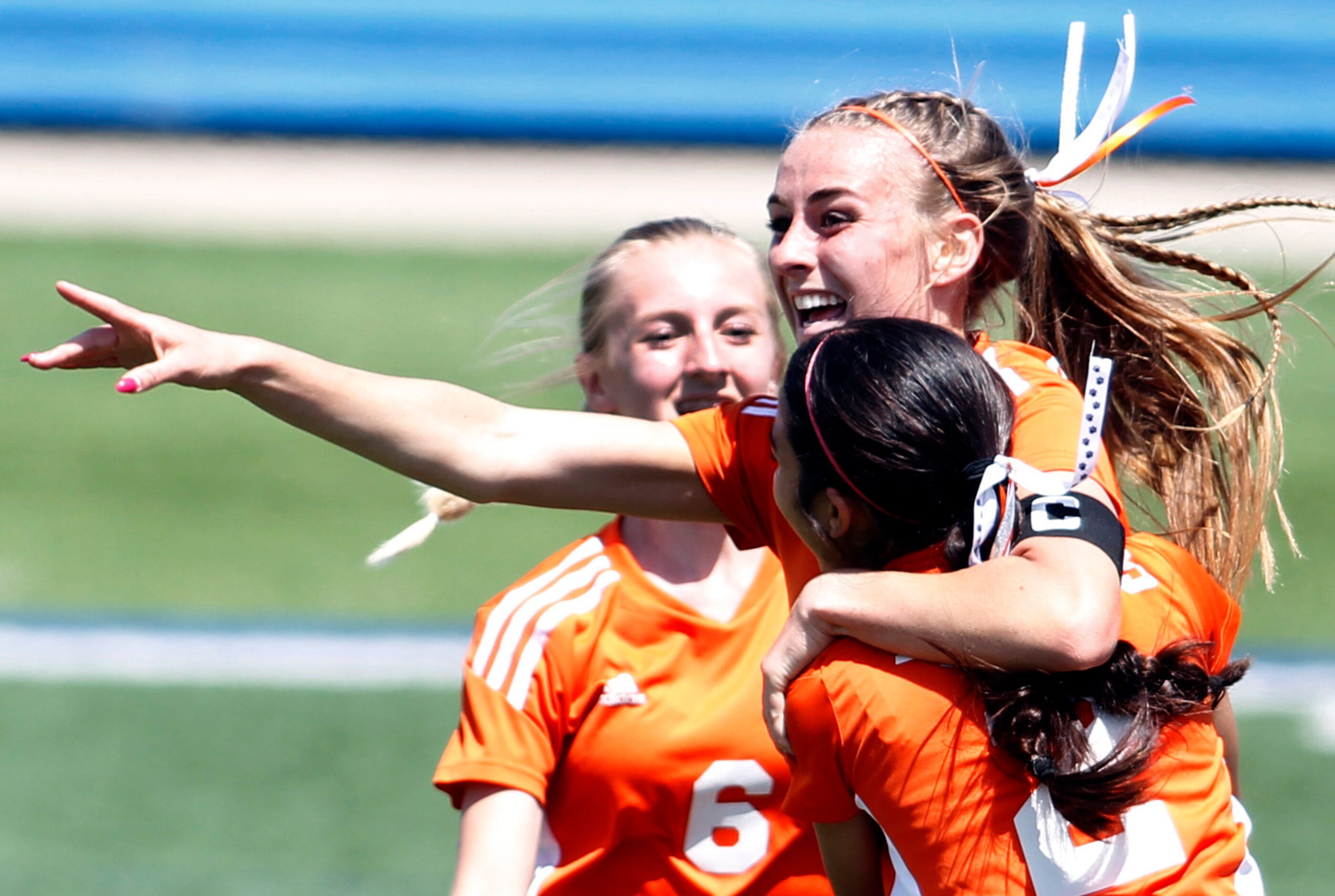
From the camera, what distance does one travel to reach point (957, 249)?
91.2 inches

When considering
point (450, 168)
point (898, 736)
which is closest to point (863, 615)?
point (898, 736)

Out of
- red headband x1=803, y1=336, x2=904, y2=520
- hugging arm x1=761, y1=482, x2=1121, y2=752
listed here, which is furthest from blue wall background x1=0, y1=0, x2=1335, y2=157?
hugging arm x1=761, y1=482, x2=1121, y2=752

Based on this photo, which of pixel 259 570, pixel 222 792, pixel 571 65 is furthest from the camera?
pixel 571 65

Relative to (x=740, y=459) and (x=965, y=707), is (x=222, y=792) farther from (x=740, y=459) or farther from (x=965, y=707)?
(x=965, y=707)

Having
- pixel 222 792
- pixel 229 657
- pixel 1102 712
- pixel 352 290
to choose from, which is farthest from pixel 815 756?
pixel 352 290

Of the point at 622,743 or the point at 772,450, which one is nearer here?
the point at 772,450

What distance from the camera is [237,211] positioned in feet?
42.5

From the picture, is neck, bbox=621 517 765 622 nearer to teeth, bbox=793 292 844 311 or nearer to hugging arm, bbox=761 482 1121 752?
teeth, bbox=793 292 844 311

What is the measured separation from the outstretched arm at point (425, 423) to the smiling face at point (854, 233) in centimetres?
31

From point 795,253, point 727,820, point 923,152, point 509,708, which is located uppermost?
point 923,152

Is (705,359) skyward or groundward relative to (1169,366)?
groundward

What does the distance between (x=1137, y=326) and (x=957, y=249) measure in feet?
1.04

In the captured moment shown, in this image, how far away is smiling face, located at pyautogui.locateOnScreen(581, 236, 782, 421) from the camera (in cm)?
284

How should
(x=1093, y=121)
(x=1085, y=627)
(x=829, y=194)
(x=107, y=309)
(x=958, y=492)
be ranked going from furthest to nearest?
(x=1093, y=121) → (x=829, y=194) → (x=107, y=309) → (x=958, y=492) → (x=1085, y=627)
